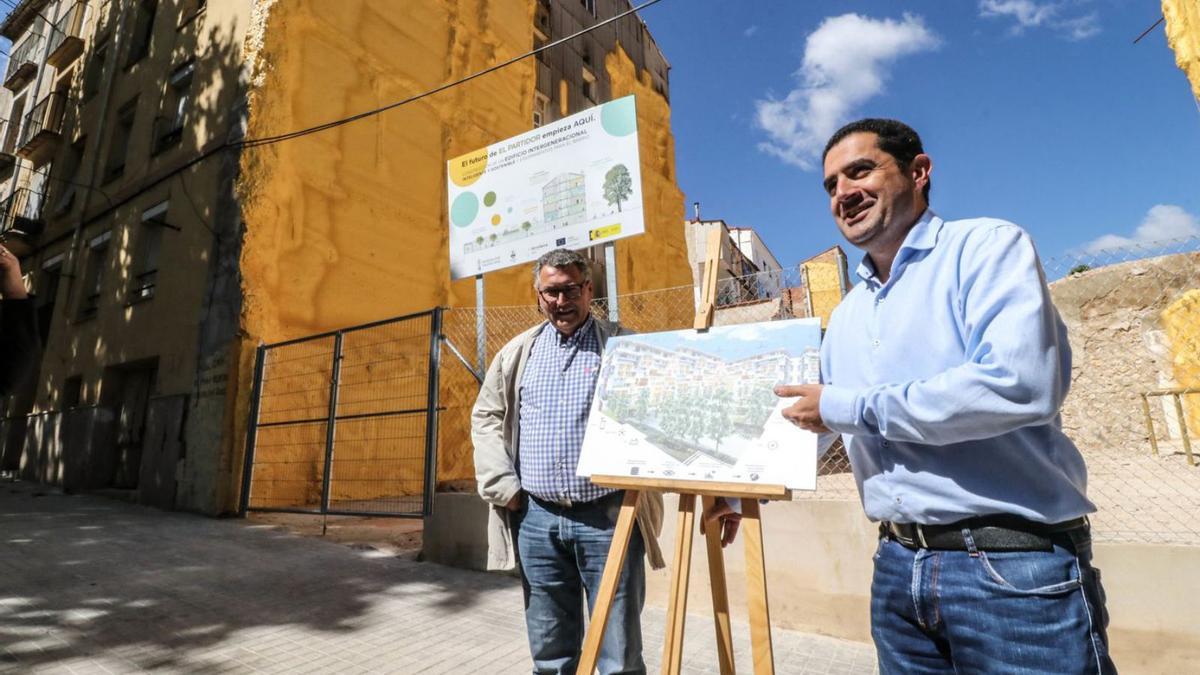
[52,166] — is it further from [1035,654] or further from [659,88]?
[1035,654]

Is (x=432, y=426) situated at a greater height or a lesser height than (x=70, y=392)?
lesser

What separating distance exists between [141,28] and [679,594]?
654 inches

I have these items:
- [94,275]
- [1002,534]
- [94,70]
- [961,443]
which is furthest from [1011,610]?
[94,70]

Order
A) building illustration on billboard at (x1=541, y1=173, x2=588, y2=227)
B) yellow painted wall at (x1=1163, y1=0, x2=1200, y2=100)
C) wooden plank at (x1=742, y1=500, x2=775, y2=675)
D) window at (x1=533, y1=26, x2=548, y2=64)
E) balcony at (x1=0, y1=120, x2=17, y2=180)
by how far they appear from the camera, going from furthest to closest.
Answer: balcony at (x1=0, y1=120, x2=17, y2=180), window at (x1=533, y1=26, x2=548, y2=64), yellow painted wall at (x1=1163, y1=0, x2=1200, y2=100), building illustration on billboard at (x1=541, y1=173, x2=588, y2=227), wooden plank at (x1=742, y1=500, x2=775, y2=675)

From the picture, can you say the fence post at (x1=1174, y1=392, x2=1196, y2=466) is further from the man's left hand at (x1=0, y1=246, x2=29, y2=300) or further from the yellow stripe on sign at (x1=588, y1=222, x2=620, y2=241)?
the man's left hand at (x1=0, y1=246, x2=29, y2=300)

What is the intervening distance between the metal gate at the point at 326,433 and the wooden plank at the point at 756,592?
625 centimetres

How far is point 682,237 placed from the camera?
17688mm

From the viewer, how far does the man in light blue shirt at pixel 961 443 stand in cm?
124

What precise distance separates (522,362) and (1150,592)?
10.9 ft

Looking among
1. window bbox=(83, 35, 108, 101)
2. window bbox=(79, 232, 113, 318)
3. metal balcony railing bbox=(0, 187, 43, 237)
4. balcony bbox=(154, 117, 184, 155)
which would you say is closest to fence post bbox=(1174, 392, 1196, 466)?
balcony bbox=(154, 117, 184, 155)

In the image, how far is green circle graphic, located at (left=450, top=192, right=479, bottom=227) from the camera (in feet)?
21.3

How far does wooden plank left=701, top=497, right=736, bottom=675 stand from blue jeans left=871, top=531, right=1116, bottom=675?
73 centimetres

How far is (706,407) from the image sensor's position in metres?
2.12

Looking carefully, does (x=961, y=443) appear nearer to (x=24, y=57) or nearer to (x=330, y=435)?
(x=330, y=435)
